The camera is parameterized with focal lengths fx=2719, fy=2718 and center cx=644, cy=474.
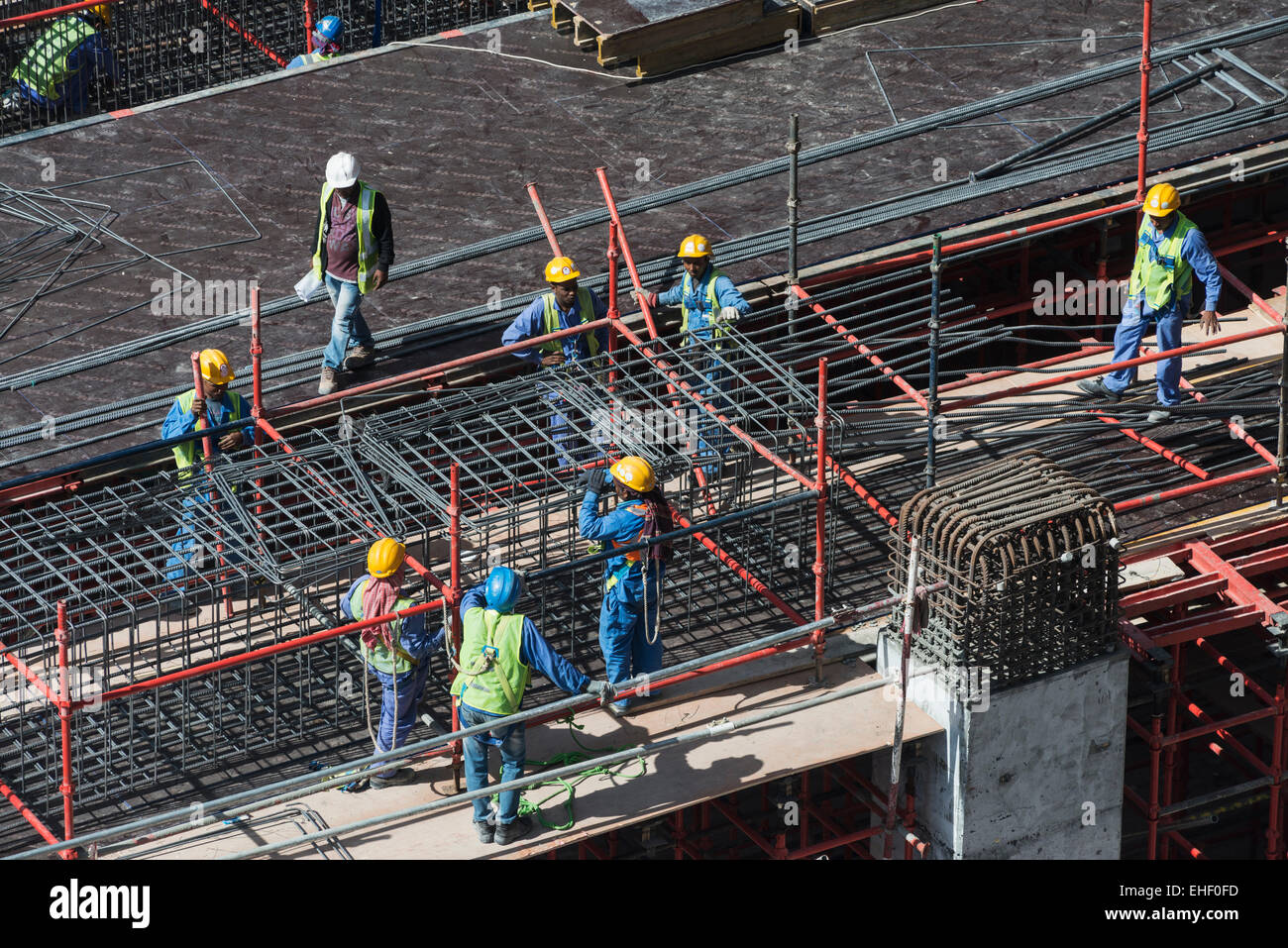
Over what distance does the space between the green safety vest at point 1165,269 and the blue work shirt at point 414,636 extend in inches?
312

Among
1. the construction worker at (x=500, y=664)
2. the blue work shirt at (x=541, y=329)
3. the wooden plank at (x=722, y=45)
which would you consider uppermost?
the wooden plank at (x=722, y=45)

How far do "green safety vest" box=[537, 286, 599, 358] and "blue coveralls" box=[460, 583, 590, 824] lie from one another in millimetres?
4580

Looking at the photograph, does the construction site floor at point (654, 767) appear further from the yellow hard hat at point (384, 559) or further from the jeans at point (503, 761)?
the yellow hard hat at point (384, 559)

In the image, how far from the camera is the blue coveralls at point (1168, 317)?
24797 mm

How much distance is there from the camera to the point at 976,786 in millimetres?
21734

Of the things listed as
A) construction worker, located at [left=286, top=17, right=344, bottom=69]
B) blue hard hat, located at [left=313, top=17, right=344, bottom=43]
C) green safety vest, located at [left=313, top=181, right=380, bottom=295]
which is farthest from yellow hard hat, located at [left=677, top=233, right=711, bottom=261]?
blue hard hat, located at [left=313, top=17, right=344, bottom=43]

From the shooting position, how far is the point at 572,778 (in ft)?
69.8

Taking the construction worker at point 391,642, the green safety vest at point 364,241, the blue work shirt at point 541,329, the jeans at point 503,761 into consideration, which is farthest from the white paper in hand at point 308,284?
the jeans at point 503,761

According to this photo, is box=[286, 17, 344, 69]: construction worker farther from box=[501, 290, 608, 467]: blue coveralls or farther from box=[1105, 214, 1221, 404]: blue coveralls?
box=[1105, 214, 1221, 404]: blue coveralls

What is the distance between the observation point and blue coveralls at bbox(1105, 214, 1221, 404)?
24797mm

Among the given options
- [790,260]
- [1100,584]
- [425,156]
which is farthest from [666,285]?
[1100,584]

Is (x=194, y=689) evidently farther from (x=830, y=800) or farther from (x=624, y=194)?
(x=624, y=194)
